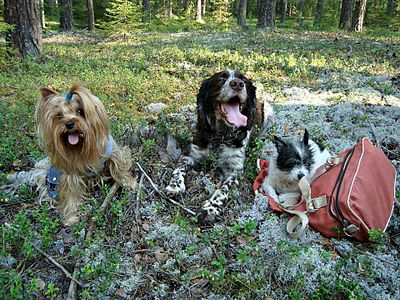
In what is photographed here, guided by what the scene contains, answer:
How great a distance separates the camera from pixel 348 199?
11.3 ft

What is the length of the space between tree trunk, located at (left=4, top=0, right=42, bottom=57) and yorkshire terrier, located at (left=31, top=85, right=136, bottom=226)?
5.98 metres

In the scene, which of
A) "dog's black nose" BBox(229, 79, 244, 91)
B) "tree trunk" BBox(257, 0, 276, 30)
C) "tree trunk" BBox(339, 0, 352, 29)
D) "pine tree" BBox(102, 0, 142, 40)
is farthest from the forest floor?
"tree trunk" BBox(339, 0, 352, 29)

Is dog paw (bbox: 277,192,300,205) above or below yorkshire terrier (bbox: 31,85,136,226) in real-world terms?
below

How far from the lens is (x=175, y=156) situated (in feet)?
16.7

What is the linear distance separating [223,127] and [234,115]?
0.25m

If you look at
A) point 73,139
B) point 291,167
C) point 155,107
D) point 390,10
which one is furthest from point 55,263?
point 390,10

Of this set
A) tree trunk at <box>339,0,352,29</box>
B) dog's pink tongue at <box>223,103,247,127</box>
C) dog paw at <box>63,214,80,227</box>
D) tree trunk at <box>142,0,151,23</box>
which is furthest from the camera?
tree trunk at <box>142,0,151,23</box>

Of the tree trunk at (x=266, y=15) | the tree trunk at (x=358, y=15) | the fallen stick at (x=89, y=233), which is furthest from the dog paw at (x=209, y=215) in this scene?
the tree trunk at (x=358, y=15)

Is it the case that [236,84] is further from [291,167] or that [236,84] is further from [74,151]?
[74,151]

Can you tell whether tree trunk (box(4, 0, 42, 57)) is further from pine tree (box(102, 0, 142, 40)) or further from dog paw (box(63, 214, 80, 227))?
dog paw (box(63, 214, 80, 227))

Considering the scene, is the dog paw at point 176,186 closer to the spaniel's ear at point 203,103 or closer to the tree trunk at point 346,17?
the spaniel's ear at point 203,103

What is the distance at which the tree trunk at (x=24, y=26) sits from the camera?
8417mm

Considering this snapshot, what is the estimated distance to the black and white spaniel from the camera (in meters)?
4.36

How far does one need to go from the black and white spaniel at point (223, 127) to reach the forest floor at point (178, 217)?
0.17 m
